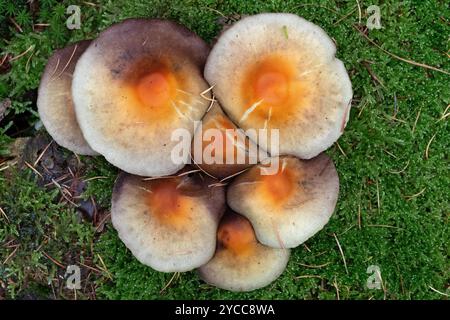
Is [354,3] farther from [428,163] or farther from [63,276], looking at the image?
[63,276]

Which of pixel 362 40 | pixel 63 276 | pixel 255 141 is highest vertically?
pixel 362 40

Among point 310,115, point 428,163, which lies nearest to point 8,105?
point 310,115

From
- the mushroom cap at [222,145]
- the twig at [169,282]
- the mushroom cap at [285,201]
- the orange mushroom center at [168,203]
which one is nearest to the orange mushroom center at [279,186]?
the mushroom cap at [285,201]

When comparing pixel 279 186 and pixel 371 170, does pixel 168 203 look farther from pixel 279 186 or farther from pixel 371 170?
pixel 371 170

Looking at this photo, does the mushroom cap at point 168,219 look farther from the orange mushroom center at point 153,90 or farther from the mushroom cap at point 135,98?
the orange mushroom center at point 153,90

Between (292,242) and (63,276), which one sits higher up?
(292,242)

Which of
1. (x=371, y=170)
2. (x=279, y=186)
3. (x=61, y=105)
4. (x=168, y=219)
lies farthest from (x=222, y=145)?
(x=371, y=170)

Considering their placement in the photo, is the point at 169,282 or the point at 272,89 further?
the point at 169,282

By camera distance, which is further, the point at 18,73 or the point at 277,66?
the point at 18,73
